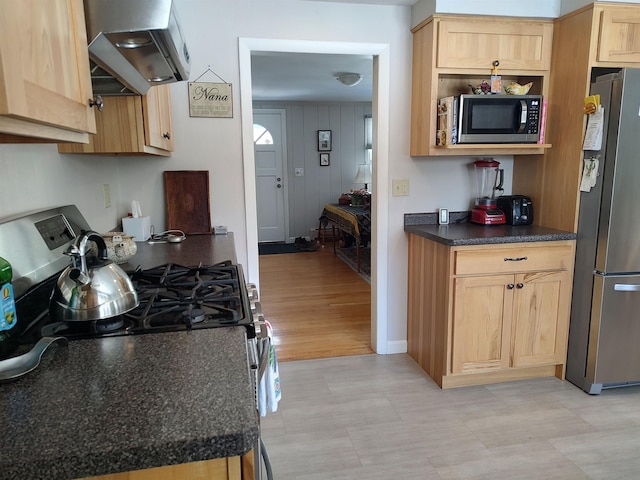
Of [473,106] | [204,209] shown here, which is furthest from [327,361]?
[473,106]

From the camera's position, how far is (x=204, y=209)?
2600mm

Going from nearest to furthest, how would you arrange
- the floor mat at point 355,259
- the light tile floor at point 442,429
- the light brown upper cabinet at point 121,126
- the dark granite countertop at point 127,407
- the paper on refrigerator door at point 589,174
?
the dark granite countertop at point 127,407 → the light brown upper cabinet at point 121,126 → the light tile floor at point 442,429 → the paper on refrigerator door at point 589,174 → the floor mat at point 355,259

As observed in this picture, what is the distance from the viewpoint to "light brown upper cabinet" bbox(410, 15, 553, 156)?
2453 millimetres

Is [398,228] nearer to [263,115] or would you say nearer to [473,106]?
[473,106]

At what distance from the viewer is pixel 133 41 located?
3.85 ft

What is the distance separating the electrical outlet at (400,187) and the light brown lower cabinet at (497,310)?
42cm

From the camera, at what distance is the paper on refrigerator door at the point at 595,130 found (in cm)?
224

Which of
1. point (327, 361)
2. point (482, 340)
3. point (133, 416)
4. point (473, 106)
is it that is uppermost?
point (473, 106)

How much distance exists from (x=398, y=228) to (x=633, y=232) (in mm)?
1273

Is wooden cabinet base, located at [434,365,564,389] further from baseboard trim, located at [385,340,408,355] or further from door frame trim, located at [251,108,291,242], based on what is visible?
door frame trim, located at [251,108,291,242]

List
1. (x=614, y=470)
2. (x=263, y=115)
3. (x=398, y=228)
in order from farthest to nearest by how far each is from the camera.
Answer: (x=263, y=115)
(x=398, y=228)
(x=614, y=470)

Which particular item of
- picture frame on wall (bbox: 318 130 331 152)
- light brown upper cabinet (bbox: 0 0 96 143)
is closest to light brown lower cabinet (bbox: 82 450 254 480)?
light brown upper cabinet (bbox: 0 0 96 143)

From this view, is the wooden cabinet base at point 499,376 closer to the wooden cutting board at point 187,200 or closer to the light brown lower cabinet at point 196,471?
the wooden cutting board at point 187,200

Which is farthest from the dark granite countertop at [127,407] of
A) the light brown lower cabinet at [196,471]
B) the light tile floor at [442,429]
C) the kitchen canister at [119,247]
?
the light tile floor at [442,429]
